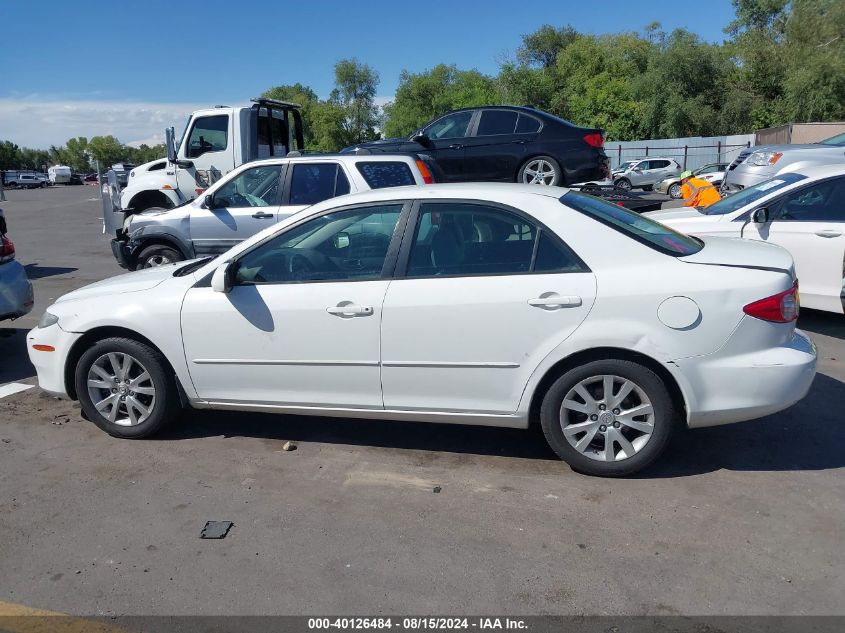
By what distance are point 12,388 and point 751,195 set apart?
738 cm

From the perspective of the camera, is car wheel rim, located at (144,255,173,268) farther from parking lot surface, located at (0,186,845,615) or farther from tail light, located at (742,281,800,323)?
tail light, located at (742,281,800,323)

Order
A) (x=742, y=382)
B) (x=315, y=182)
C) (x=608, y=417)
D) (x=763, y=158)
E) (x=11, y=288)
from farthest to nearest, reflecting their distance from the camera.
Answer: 1. (x=763, y=158)
2. (x=315, y=182)
3. (x=11, y=288)
4. (x=608, y=417)
5. (x=742, y=382)

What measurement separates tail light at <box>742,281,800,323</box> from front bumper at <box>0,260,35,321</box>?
20.3 ft

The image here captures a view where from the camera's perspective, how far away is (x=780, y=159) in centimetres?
1262

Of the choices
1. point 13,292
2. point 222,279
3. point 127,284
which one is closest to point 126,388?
point 127,284

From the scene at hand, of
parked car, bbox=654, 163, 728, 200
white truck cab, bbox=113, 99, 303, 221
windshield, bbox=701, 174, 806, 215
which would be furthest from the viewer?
parked car, bbox=654, 163, 728, 200

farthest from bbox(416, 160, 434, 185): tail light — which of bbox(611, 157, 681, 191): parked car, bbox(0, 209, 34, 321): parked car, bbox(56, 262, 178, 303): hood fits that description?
bbox(611, 157, 681, 191): parked car

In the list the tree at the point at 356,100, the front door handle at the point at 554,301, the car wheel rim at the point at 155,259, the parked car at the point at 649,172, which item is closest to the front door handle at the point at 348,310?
the front door handle at the point at 554,301

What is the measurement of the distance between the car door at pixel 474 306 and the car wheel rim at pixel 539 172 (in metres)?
6.93

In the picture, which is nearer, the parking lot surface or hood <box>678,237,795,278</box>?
the parking lot surface

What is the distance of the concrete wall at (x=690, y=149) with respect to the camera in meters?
37.1

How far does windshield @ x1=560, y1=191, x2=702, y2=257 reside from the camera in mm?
4191

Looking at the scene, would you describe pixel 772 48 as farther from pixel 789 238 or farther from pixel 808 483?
pixel 808 483

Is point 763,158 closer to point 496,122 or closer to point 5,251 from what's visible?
point 496,122
